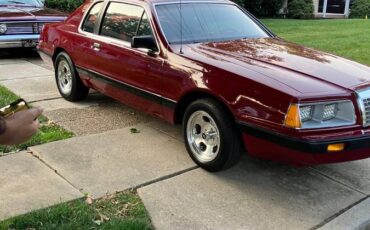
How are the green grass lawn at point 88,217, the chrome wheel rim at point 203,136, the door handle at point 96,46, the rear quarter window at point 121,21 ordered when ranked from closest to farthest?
1. the green grass lawn at point 88,217
2. the chrome wheel rim at point 203,136
3. the rear quarter window at point 121,21
4. the door handle at point 96,46

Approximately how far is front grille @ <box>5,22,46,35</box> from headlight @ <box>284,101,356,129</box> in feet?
24.4

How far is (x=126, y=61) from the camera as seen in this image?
523 cm

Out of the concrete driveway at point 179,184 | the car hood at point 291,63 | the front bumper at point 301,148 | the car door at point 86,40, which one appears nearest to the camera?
the front bumper at point 301,148

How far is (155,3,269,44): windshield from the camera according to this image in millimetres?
5062

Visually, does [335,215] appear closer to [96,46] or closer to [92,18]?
[96,46]

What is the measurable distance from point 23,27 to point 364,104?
7695 millimetres

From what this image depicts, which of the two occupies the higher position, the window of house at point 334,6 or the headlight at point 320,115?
the window of house at point 334,6

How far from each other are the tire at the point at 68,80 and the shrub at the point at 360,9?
2488 cm

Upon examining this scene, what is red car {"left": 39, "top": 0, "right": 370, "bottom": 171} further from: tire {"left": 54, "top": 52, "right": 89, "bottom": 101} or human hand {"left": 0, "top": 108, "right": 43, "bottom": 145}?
human hand {"left": 0, "top": 108, "right": 43, "bottom": 145}

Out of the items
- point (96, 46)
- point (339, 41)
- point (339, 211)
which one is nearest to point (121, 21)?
point (96, 46)

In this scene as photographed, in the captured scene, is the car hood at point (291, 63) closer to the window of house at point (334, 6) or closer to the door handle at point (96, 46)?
the door handle at point (96, 46)

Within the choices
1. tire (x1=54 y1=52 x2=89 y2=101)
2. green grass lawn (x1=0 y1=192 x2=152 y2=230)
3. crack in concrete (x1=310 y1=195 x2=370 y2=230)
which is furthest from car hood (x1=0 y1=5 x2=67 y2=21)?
crack in concrete (x1=310 y1=195 x2=370 y2=230)

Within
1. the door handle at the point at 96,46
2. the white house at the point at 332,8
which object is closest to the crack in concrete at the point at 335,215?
the door handle at the point at 96,46

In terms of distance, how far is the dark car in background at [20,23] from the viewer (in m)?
9.51
